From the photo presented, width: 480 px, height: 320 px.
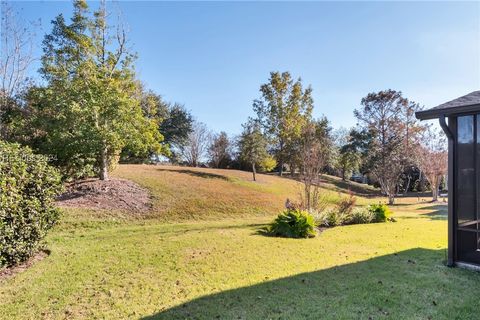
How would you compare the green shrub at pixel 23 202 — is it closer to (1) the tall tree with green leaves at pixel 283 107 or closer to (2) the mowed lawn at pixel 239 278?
(2) the mowed lawn at pixel 239 278

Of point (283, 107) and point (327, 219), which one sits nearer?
point (327, 219)

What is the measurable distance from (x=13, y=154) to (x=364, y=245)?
299 inches

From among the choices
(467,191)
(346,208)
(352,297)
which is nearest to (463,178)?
(467,191)

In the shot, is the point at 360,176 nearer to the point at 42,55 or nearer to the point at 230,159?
the point at 230,159

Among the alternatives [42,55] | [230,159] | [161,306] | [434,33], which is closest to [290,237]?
[161,306]

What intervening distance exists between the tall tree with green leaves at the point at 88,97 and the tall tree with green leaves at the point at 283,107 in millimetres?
14725

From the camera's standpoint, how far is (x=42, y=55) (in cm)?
1313

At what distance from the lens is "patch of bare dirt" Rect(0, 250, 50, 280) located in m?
5.03

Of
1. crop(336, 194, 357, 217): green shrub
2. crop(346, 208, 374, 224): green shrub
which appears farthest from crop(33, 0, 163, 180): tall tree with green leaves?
crop(346, 208, 374, 224): green shrub

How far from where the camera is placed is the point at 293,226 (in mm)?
8539

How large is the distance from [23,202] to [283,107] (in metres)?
23.6

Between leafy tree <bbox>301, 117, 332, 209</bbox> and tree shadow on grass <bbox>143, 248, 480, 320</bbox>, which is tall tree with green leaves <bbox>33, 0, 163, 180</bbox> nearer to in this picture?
leafy tree <bbox>301, 117, 332, 209</bbox>

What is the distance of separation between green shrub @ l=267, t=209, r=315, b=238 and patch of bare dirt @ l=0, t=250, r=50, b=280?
5.52 m

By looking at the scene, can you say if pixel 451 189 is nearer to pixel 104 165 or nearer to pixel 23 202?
pixel 23 202
